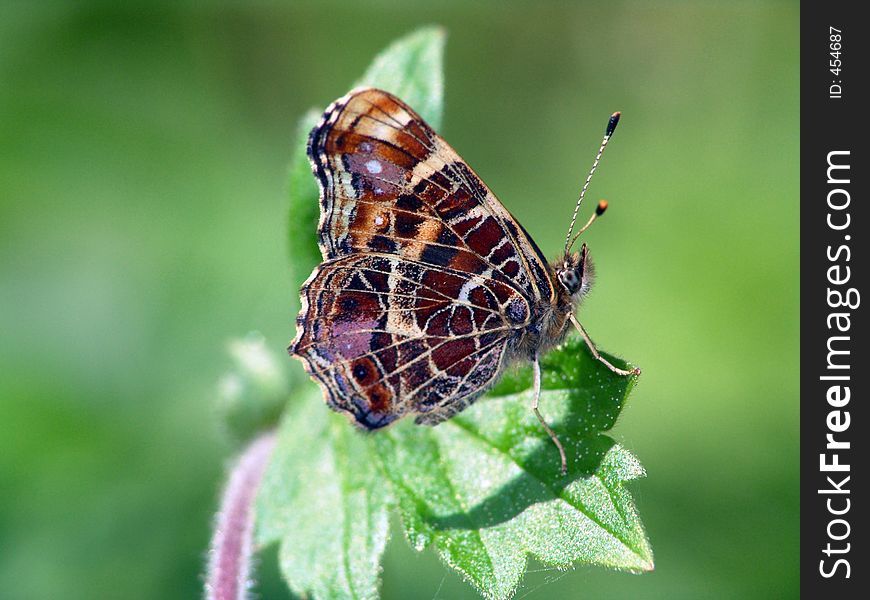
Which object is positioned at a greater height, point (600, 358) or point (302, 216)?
point (302, 216)

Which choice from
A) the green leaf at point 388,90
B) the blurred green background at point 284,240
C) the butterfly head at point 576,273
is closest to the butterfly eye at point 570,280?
the butterfly head at point 576,273

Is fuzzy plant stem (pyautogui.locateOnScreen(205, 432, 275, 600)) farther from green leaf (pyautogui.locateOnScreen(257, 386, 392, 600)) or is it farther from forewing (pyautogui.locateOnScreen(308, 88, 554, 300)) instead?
forewing (pyautogui.locateOnScreen(308, 88, 554, 300))

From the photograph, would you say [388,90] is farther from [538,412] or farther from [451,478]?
[451,478]

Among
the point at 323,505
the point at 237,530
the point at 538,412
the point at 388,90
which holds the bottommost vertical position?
the point at 237,530

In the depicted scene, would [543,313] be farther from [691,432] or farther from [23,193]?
[23,193]

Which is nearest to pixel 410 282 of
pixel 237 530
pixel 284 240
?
→ pixel 237 530

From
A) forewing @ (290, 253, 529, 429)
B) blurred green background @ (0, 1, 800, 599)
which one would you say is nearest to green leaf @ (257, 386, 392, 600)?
forewing @ (290, 253, 529, 429)
